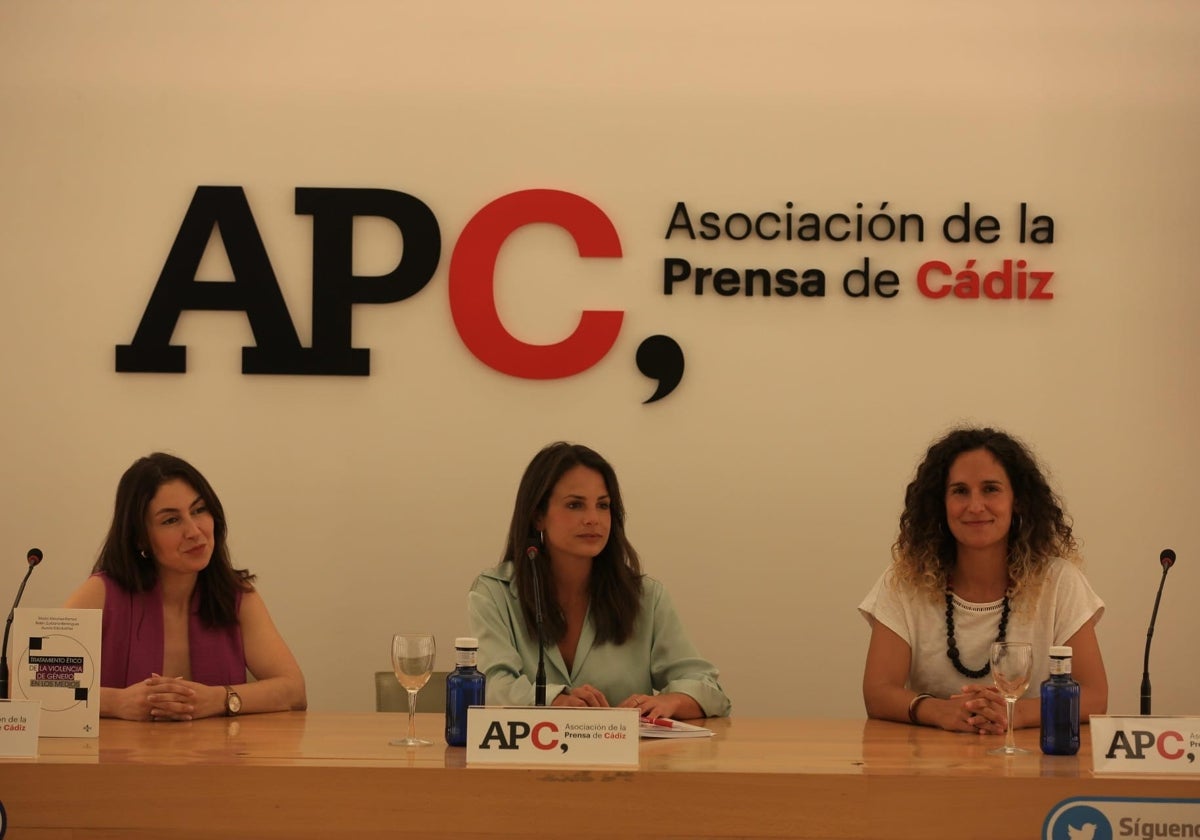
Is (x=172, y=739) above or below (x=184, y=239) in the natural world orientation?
below

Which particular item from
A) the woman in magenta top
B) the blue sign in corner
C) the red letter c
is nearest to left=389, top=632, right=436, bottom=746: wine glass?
the woman in magenta top

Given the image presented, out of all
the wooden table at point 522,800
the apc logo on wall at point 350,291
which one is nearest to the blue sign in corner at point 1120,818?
the wooden table at point 522,800

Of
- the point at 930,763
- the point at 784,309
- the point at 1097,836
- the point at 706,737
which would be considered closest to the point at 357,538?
the point at 784,309

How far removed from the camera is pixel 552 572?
371 centimetres

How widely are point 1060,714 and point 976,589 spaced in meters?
0.98

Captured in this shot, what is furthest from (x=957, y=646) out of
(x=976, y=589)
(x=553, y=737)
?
(x=553, y=737)

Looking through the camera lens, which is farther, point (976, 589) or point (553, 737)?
point (976, 589)

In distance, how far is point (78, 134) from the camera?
15.3ft

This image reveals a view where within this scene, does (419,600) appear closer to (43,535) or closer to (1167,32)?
(43,535)

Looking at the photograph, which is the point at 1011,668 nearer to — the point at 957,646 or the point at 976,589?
the point at 957,646

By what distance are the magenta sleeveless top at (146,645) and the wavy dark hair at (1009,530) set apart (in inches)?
69.5

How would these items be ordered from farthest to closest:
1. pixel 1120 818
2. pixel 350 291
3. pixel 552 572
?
pixel 350 291, pixel 552 572, pixel 1120 818

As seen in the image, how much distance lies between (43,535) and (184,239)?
111 cm

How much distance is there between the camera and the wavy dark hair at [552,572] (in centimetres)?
360
